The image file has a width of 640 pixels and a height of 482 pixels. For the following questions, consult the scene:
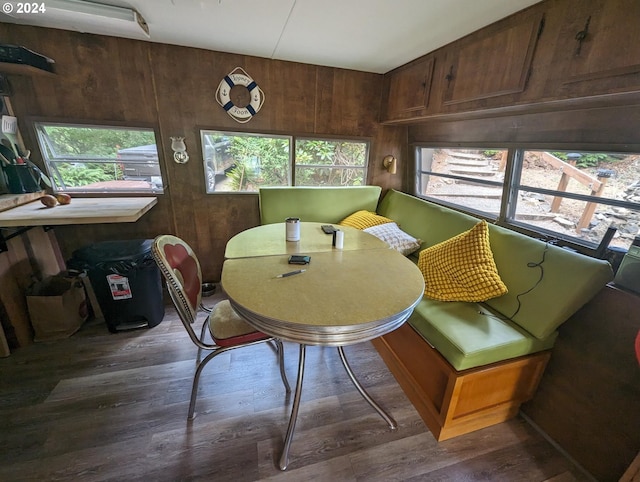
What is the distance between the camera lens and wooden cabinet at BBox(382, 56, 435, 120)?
7.28 feet

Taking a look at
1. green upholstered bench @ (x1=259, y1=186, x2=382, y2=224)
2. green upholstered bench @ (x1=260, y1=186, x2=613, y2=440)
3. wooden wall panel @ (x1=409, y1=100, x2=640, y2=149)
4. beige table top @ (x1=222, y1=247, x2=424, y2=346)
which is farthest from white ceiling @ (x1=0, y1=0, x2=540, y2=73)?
beige table top @ (x1=222, y1=247, x2=424, y2=346)

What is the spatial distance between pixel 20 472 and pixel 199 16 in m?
2.65

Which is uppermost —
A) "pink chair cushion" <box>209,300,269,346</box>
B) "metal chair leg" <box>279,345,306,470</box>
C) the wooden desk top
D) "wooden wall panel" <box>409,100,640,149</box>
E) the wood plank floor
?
Result: "wooden wall panel" <box>409,100,640,149</box>

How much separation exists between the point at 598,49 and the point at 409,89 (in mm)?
1430

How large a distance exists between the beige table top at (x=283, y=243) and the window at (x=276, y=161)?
38.1 inches

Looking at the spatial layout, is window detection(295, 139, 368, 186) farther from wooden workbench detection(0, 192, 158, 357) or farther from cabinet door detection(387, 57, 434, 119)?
wooden workbench detection(0, 192, 158, 357)

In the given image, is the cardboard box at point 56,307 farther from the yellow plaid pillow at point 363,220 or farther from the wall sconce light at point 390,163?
the wall sconce light at point 390,163

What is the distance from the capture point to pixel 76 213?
184cm

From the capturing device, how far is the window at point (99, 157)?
2246 mm

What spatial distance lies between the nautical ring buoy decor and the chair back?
1.57 m

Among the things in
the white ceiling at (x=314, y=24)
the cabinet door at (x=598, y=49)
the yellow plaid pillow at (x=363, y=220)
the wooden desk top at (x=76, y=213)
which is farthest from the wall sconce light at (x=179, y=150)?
the cabinet door at (x=598, y=49)

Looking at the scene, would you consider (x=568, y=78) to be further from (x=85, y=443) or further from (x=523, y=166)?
(x=85, y=443)

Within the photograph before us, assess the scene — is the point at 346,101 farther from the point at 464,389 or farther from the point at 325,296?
the point at 464,389

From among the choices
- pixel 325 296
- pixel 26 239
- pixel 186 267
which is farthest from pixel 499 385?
pixel 26 239
